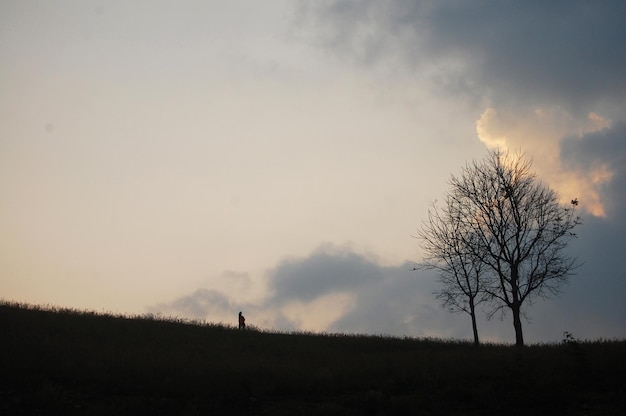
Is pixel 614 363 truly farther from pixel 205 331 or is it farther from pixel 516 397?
pixel 205 331

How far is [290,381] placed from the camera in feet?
55.5

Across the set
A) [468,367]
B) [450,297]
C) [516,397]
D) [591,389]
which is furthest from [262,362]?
[450,297]

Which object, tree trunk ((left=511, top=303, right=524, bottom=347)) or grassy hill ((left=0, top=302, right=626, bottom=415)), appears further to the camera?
tree trunk ((left=511, top=303, right=524, bottom=347))

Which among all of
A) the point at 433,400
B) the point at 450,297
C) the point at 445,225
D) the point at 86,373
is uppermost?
the point at 445,225

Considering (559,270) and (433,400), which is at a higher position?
(559,270)

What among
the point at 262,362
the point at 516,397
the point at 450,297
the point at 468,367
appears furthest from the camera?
the point at 450,297

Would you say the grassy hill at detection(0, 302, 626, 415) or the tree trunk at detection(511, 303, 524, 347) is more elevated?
the tree trunk at detection(511, 303, 524, 347)

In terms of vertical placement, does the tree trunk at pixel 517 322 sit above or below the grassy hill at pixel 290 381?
above

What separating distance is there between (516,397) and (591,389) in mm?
2538

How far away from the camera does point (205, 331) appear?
96.8ft

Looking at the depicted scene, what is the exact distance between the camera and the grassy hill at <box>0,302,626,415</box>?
14.1 m

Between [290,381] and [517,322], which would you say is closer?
[290,381]

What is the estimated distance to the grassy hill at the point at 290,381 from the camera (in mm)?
14148

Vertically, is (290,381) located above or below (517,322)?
below
